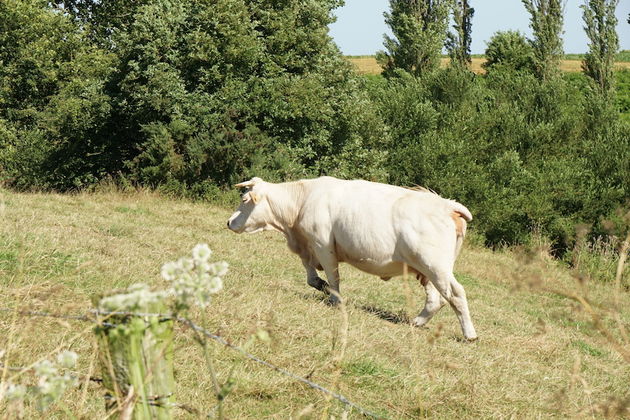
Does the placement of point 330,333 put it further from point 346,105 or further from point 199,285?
point 346,105

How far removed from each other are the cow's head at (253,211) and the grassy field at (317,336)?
0.72 metres

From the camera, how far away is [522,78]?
128ft

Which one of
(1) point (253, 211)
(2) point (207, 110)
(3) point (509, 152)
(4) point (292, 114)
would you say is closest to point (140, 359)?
(1) point (253, 211)

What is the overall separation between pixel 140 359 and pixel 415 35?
41.9 m

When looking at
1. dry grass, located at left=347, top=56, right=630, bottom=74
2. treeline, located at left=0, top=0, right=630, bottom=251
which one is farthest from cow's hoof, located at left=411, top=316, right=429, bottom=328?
dry grass, located at left=347, top=56, right=630, bottom=74

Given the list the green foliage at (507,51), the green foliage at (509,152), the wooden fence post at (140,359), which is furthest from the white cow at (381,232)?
the green foliage at (507,51)

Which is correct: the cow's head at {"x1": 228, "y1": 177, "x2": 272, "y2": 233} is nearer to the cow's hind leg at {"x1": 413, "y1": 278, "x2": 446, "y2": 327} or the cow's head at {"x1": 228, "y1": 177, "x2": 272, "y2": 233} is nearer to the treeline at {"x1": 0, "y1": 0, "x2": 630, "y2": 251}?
the cow's hind leg at {"x1": 413, "y1": 278, "x2": 446, "y2": 327}

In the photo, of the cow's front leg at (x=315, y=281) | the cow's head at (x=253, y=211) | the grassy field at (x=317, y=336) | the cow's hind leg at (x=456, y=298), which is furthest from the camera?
the cow's head at (x=253, y=211)

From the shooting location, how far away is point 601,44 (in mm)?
43688

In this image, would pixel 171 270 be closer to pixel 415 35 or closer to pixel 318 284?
pixel 318 284

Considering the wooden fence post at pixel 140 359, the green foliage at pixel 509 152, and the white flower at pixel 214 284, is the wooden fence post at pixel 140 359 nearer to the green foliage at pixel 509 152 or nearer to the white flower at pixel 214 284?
the white flower at pixel 214 284

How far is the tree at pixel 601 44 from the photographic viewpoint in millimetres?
42531

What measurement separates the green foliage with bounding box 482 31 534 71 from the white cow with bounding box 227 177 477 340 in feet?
127

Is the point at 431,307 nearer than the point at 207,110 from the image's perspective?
Yes
